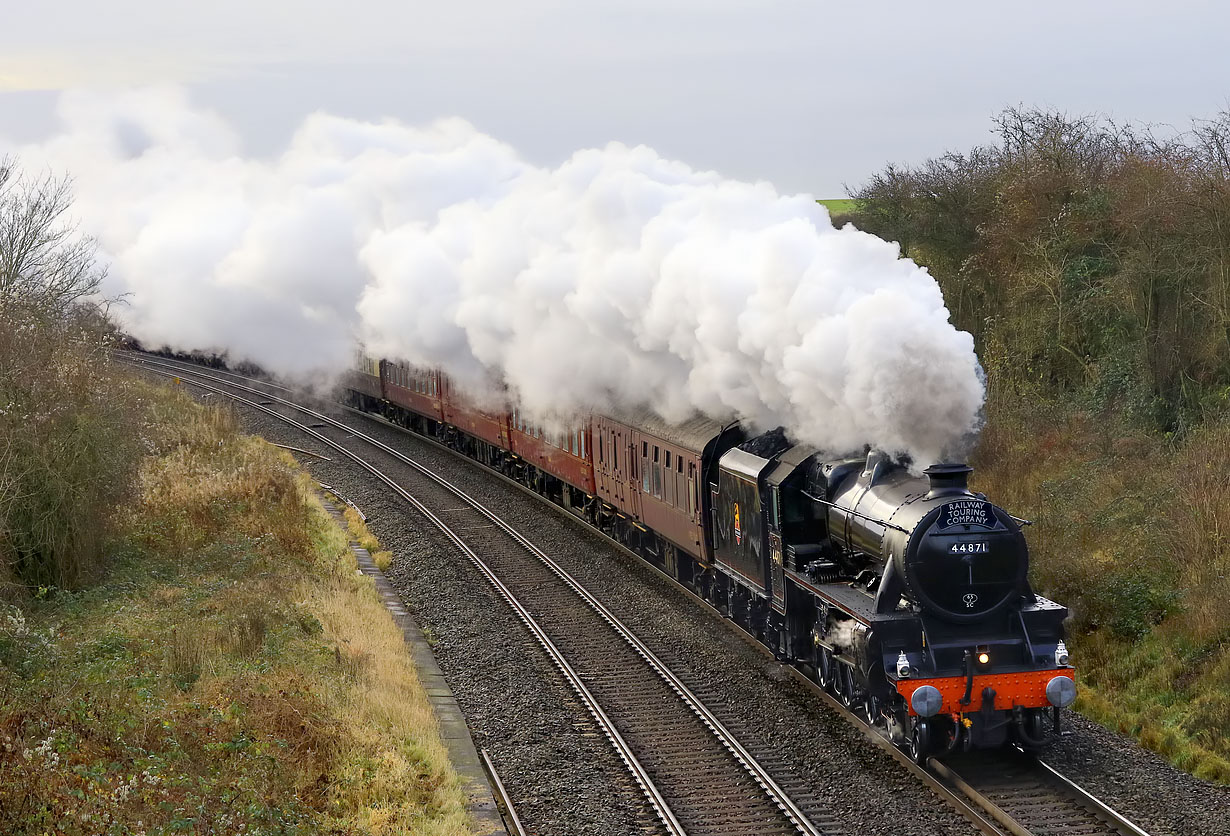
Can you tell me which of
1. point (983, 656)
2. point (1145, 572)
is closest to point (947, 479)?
point (983, 656)

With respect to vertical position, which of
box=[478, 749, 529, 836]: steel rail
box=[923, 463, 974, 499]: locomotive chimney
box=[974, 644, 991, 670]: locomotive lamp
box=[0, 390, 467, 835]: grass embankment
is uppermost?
box=[923, 463, 974, 499]: locomotive chimney

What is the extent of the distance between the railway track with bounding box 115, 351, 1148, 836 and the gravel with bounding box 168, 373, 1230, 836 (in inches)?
5.5

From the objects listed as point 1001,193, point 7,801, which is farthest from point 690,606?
point 1001,193

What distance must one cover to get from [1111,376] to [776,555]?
12723 millimetres

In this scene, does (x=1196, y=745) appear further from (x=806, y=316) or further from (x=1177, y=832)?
(x=806, y=316)

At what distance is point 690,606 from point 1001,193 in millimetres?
15167

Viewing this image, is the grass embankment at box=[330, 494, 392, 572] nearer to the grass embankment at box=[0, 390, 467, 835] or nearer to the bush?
the grass embankment at box=[0, 390, 467, 835]

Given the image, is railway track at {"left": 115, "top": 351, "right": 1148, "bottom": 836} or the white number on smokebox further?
the white number on smokebox

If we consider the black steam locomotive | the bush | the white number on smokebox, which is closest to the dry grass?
the bush

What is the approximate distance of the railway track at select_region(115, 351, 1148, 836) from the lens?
30.3 ft

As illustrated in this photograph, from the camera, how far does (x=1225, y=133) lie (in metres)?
21.1

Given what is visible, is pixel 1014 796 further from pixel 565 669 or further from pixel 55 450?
pixel 55 450

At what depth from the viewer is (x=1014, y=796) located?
9.95 m

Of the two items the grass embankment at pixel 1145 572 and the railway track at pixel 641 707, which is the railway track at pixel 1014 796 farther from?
the grass embankment at pixel 1145 572
